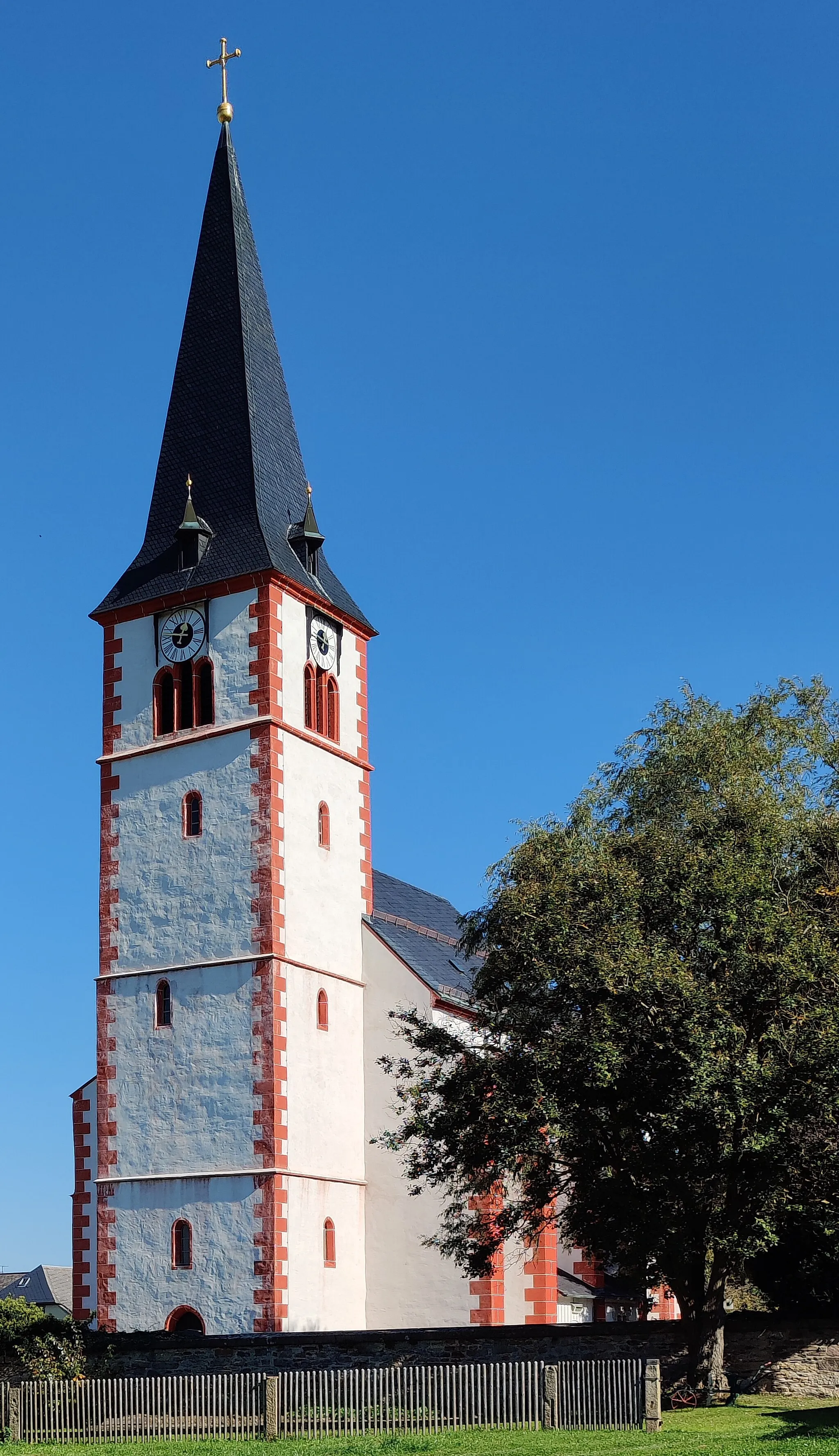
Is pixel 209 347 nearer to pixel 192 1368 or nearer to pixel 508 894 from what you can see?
pixel 508 894

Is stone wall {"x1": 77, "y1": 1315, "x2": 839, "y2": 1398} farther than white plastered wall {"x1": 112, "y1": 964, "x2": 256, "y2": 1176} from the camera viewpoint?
No

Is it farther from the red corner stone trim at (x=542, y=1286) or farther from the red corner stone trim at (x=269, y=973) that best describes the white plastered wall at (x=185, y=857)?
the red corner stone trim at (x=542, y=1286)

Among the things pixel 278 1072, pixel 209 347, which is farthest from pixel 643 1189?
pixel 209 347

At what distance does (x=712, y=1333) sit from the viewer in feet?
87.1

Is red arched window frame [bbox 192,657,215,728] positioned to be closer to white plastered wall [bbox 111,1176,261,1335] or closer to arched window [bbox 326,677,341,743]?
arched window [bbox 326,677,341,743]

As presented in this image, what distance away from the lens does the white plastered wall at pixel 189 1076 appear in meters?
35.6

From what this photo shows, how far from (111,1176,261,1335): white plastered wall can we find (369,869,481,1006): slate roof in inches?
262

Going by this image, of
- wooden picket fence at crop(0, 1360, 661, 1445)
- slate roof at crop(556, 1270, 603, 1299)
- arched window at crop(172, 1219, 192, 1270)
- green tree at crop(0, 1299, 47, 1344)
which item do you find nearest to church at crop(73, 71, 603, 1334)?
arched window at crop(172, 1219, 192, 1270)

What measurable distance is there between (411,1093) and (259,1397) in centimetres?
550

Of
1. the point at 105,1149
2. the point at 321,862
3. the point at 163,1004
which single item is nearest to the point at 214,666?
the point at 321,862

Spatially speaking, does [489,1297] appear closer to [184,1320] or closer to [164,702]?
[184,1320]

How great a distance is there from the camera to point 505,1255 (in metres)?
38.3

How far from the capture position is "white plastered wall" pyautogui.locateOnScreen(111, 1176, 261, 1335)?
34469 mm

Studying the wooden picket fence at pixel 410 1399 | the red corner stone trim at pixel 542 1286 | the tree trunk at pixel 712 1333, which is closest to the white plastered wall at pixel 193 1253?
the red corner stone trim at pixel 542 1286
